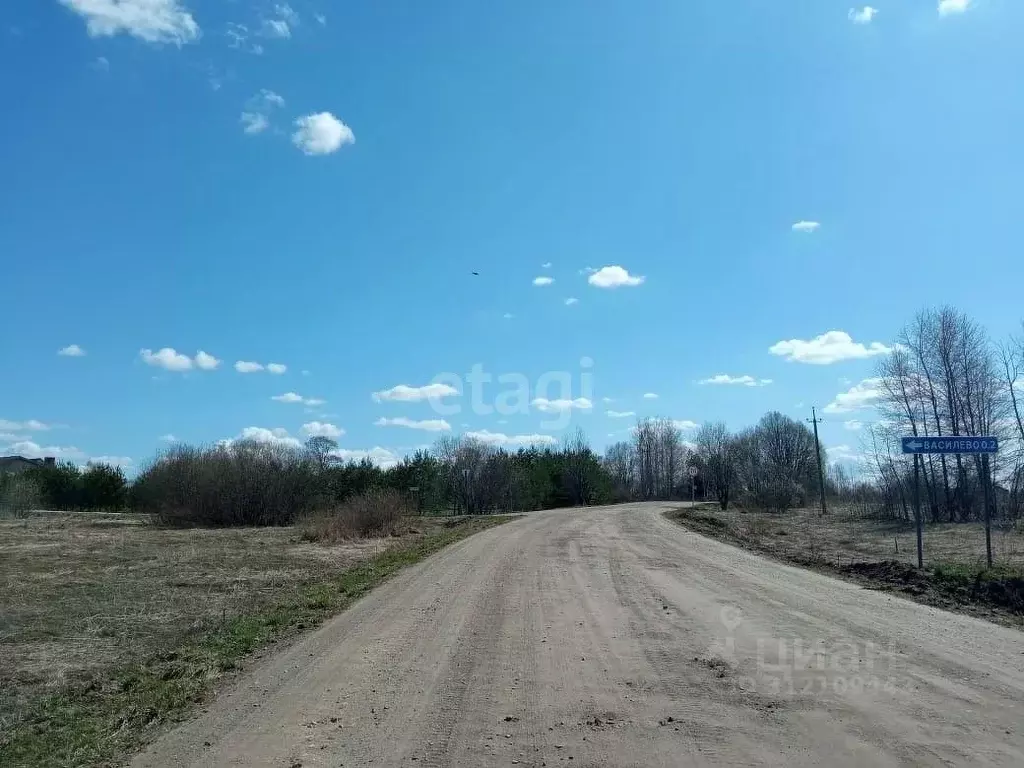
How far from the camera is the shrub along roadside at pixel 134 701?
557cm

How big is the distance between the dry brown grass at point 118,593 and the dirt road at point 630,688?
93.3 inches

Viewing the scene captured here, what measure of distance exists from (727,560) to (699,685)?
39.2ft

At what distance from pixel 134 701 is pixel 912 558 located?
16912 mm

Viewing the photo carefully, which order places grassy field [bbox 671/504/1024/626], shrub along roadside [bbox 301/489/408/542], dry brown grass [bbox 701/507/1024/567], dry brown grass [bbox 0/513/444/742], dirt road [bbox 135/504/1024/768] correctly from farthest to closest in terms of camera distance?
1. shrub along roadside [bbox 301/489/408/542]
2. dry brown grass [bbox 701/507/1024/567]
3. grassy field [bbox 671/504/1024/626]
4. dry brown grass [bbox 0/513/444/742]
5. dirt road [bbox 135/504/1024/768]

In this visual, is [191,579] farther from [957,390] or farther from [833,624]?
[957,390]

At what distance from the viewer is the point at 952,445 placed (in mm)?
14570

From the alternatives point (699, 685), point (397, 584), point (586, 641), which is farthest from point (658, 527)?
point (699, 685)

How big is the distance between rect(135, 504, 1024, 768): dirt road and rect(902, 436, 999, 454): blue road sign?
4266 millimetres

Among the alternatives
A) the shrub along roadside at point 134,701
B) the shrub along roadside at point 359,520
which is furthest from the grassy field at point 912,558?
the shrub along roadside at point 359,520

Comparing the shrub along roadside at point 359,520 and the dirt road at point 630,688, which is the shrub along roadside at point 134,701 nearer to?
the dirt road at point 630,688

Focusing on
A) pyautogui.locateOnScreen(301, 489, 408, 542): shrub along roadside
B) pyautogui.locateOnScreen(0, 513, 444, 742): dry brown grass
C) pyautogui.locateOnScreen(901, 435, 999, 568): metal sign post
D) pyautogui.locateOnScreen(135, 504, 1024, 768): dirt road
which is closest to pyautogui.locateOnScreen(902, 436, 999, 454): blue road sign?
pyautogui.locateOnScreen(901, 435, 999, 568): metal sign post

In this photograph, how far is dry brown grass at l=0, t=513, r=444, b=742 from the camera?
8672 mm

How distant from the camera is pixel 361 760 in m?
5.03

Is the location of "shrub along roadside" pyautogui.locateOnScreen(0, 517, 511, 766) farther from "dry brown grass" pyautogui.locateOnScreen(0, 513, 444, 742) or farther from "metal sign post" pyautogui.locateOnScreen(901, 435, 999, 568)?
"metal sign post" pyautogui.locateOnScreen(901, 435, 999, 568)
